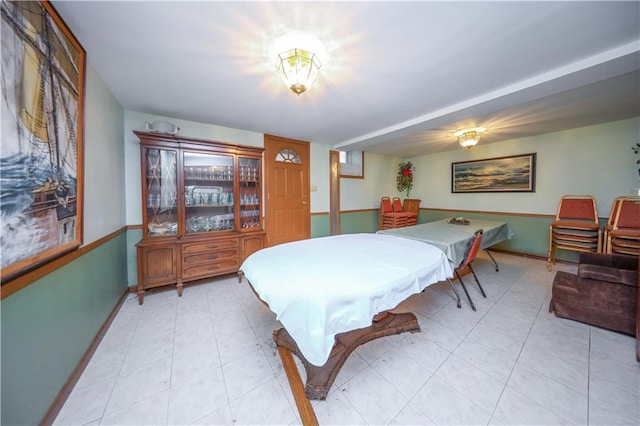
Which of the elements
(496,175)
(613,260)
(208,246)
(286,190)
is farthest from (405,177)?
(208,246)

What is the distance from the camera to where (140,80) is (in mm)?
1961

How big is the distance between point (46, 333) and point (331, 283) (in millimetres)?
1543

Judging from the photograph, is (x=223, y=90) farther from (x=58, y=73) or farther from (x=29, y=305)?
(x=29, y=305)

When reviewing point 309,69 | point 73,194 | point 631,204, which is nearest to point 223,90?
point 309,69

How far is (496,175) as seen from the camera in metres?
4.36

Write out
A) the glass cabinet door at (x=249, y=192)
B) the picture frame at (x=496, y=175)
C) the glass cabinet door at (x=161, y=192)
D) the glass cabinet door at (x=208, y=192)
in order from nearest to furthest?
1. the glass cabinet door at (x=161, y=192)
2. the glass cabinet door at (x=208, y=192)
3. the glass cabinet door at (x=249, y=192)
4. the picture frame at (x=496, y=175)

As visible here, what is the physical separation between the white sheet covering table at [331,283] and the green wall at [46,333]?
3.28ft

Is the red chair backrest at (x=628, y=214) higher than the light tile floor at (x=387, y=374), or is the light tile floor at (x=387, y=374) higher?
the red chair backrest at (x=628, y=214)

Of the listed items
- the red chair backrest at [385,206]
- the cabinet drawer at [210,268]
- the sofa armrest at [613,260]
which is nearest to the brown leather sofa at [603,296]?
the sofa armrest at [613,260]

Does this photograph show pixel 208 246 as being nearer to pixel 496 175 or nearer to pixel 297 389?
pixel 297 389

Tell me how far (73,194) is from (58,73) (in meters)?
0.70

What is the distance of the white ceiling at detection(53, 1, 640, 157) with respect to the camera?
125 centimetres

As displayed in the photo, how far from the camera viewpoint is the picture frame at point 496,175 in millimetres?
3969

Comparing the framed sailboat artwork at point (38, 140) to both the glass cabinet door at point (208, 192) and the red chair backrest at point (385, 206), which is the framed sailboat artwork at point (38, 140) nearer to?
the glass cabinet door at point (208, 192)
